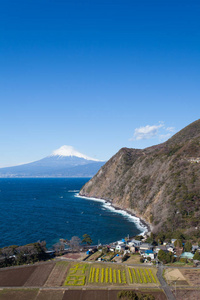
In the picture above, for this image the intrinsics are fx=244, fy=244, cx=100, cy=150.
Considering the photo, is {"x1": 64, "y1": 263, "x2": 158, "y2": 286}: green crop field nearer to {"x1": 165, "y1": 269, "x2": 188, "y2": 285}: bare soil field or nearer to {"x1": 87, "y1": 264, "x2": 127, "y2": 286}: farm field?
{"x1": 87, "y1": 264, "x2": 127, "y2": 286}: farm field

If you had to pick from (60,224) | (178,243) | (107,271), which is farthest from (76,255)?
(60,224)

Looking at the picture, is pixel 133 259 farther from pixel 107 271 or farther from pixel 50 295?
pixel 50 295

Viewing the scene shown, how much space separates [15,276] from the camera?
5503 cm

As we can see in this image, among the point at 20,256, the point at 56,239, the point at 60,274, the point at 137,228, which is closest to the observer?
the point at 60,274

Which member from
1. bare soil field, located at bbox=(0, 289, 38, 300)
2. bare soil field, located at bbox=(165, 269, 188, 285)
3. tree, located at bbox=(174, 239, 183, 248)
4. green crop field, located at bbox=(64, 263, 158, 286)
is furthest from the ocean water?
bare soil field, located at bbox=(165, 269, 188, 285)

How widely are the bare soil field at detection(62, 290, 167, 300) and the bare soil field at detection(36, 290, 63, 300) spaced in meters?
1.12

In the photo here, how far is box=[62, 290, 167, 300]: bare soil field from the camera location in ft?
151

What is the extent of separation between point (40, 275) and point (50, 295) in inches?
364

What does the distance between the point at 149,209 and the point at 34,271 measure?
61638mm

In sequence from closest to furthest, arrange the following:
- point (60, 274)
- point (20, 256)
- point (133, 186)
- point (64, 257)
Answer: point (60, 274) < point (20, 256) < point (64, 257) < point (133, 186)

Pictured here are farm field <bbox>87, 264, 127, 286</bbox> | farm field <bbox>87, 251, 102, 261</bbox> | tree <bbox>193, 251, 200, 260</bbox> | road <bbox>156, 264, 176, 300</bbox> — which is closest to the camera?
road <bbox>156, 264, 176, 300</bbox>

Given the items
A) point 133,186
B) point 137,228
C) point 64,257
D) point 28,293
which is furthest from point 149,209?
point 28,293

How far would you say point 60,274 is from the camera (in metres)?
55.6

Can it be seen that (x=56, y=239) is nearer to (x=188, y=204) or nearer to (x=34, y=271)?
(x=34, y=271)
